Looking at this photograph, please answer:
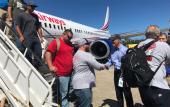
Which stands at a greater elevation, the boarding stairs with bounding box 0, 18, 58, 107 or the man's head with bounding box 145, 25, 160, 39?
the man's head with bounding box 145, 25, 160, 39

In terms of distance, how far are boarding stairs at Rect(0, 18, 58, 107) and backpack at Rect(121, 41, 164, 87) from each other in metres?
1.39

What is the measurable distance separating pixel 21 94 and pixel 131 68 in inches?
82.1

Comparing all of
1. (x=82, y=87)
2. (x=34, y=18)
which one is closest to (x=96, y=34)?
(x=34, y=18)

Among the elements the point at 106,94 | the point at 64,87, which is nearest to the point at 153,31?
the point at 64,87

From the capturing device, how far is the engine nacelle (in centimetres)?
1606

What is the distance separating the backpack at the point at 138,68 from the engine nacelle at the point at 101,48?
392 inches

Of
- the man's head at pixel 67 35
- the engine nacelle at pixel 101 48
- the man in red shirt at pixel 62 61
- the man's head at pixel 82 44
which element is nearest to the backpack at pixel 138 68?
the man's head at pixel 82 44

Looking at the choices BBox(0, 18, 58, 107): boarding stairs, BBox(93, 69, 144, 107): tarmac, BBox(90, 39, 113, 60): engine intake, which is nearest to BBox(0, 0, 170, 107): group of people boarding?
BBox(0, 18, 58, 107): boarding stairs

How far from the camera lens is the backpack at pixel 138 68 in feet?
18.7

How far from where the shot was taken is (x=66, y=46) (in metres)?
7.96

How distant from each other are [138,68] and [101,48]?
11.0 meters

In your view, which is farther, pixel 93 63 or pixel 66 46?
pixel 66 46

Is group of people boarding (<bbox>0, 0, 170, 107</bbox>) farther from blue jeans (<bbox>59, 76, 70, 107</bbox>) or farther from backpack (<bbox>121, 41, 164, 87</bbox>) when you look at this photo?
backpack (<bbox>121, 41, 164, 87</bbox>)

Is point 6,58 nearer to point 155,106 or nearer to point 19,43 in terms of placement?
point 19,43
